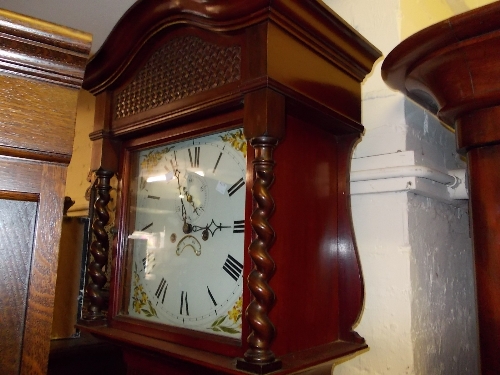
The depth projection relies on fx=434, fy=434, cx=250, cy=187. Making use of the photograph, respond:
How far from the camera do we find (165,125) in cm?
94

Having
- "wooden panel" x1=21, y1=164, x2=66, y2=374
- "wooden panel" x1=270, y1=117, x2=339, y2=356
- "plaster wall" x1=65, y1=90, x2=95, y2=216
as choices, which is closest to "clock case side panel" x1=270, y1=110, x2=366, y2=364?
"wooden panel" x1=270, y1=117, x2=339, y2=356

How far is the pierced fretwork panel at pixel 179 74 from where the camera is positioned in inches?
32.0

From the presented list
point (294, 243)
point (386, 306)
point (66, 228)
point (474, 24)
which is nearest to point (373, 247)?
point (386, 306)

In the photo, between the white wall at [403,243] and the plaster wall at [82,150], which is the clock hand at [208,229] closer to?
the white wall at [403,243]

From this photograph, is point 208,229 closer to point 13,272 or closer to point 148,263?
point 148,263

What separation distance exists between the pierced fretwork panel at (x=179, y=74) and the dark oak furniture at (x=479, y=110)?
325 millimetres

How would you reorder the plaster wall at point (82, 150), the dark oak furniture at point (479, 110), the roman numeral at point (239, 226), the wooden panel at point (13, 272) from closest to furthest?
the wooden panel at point (13, 272)
the dark oak furniture at point (479, 110)
the roman numeral at point (239, 226)
the plaster wall at point (82, 150)

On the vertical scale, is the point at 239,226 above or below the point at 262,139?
below

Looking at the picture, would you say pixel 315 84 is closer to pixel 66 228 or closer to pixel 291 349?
pixel 291 349

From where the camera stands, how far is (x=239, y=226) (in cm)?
84

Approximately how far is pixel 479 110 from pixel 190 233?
59 cm

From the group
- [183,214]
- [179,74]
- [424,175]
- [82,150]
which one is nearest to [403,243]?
[424,175]

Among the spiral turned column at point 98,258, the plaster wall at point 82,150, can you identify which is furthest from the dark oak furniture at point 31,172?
the plaster wall at point 82,150

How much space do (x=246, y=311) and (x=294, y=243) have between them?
0.54 ft
